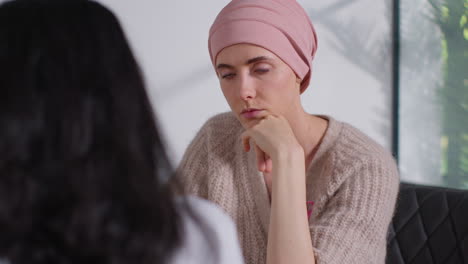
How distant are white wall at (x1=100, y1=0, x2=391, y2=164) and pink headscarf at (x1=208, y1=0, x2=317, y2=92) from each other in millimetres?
696

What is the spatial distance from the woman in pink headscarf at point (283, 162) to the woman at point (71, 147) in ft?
2.12

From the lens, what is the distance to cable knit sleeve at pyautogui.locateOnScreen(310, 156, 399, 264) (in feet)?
3.96

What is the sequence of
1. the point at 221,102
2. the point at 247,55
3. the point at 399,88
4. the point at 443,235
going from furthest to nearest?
the point at 399,88 < the point at 221,102 < the point at 443,235 < the point at 247,55

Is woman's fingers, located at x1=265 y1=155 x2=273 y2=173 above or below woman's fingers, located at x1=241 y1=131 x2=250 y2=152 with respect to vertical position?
below

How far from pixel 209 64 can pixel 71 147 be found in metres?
2.16

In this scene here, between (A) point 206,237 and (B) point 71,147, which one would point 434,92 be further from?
(B) point 71,147

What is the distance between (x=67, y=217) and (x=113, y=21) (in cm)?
23

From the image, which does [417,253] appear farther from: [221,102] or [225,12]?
[221,102]

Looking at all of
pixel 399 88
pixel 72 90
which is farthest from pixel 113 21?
pixel 399 88

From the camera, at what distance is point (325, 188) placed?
136 centimetres

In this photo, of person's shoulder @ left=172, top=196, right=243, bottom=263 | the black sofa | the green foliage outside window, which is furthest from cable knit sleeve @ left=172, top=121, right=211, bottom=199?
the green foliage outside window

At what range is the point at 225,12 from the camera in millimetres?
1443

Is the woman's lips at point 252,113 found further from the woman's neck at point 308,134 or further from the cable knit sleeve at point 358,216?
the cable knit sleeve at point 358,216

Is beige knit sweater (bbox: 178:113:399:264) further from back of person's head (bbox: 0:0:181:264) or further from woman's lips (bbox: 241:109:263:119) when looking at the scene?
back of person's head (bbox: 0:0:181:264)
